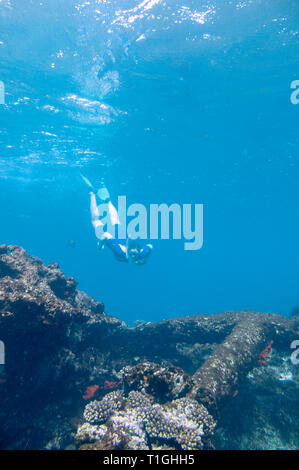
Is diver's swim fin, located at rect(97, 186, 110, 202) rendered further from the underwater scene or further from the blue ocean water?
the blue ocean water

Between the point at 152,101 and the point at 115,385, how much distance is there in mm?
16578

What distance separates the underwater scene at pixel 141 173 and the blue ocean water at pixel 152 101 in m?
0.09

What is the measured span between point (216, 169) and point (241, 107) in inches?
413

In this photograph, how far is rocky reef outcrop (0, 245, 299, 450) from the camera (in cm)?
468

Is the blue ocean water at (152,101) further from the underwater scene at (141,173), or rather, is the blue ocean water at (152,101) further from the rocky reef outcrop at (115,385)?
the rocky reef outcrop at (115,385)

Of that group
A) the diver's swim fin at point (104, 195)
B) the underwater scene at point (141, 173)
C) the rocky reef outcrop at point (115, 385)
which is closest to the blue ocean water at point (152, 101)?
the underwater scene at point (141, 173)

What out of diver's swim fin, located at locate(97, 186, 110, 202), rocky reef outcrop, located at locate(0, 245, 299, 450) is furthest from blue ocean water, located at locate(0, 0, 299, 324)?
rocky reef outcrop, located at locate(0, 245, 299, 450)

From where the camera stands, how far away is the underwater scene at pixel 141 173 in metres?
5.65

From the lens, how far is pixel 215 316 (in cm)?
1066

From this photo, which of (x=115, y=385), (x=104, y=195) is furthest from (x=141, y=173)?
(x=115, y=385)

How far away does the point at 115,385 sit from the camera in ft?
25.3

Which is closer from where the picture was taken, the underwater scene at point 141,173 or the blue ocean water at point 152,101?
the underwater scene at point 141,173

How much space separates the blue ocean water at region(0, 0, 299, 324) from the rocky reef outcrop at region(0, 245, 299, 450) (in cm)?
1000
